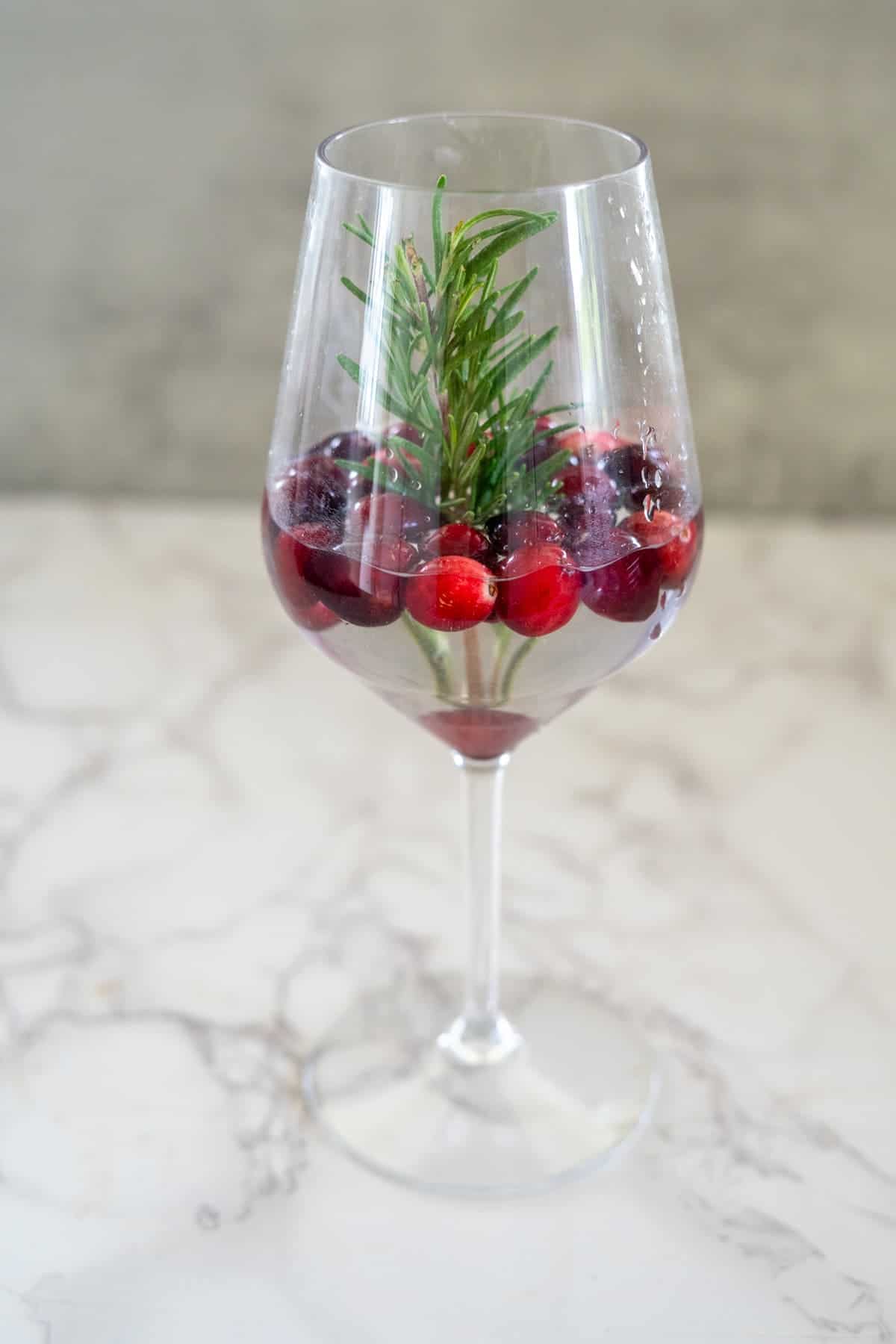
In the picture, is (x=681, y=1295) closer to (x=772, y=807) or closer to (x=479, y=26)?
(x=772, y=807)

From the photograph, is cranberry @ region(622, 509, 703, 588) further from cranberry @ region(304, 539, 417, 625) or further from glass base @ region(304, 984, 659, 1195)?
glass base @ region(304, 984, 659, 1195)

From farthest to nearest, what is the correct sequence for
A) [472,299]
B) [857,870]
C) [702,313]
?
[702,313], [857,870], [472,299]

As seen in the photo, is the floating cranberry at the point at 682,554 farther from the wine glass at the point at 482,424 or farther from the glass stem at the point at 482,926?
the glass stem at the point at 482,926

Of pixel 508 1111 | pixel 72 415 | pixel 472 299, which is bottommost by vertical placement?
pixel 508 1111

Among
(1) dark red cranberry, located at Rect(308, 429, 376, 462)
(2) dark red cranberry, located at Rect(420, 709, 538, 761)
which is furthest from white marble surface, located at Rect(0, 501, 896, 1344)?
(1) dark red cranberry, located at Rect(308, 429, 376, 462)

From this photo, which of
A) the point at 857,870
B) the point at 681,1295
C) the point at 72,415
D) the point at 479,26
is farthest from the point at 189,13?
the point at 681,1295

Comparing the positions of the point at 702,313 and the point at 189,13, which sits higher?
the point at 189,13

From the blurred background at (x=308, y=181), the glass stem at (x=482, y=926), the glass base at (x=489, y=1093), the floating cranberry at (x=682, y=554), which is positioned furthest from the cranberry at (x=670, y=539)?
the blurred background at (x=308, y=181)

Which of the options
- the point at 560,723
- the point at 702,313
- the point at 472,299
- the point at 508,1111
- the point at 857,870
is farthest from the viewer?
the point at 702,313
